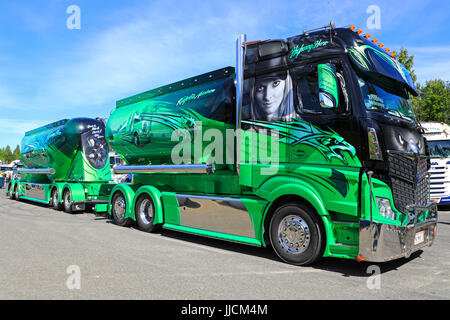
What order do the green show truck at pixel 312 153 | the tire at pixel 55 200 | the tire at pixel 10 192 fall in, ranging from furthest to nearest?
the tire at pixel 10 192 < the tire at pixel 55 200 < the green show truck at pixel 312 153

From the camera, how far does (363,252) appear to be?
4.60m

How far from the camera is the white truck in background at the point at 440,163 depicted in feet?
40.3

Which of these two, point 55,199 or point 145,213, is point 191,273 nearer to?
point 145,213

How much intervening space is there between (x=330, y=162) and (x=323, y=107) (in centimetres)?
78

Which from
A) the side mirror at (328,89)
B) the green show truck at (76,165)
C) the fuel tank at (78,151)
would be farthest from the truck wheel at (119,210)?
the side mirror at (328,89)

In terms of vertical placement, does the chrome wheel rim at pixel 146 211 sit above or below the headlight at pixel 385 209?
below

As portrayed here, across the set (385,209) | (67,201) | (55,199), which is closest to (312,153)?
(385,209)

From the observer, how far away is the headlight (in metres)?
4.65

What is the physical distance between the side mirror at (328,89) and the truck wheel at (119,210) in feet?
20.2

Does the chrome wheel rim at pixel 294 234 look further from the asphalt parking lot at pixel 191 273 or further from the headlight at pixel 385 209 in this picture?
the headlight at pixel 385 209

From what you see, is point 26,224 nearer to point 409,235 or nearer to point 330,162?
point 330,162

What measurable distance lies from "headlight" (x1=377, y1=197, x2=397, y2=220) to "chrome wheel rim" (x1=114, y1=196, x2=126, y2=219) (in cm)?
670

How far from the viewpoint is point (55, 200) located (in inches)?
554
